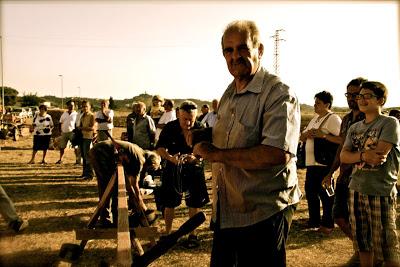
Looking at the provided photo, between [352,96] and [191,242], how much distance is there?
2924 millimetres

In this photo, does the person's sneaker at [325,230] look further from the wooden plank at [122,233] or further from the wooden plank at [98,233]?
the wooden plank at [122,233]

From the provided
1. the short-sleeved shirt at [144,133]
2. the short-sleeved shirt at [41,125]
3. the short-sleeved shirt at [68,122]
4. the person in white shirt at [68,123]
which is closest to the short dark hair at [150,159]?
the short-sleeved shirt at [144,133]

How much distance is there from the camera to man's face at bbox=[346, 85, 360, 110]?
13.4 ft

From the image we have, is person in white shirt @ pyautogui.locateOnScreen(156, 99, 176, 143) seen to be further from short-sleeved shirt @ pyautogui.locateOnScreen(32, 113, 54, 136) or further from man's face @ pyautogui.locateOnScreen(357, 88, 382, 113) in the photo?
man's face @ pyautogui.locateOnScreen(357, 88, 382, 113)

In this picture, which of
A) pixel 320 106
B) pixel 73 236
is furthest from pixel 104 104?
pixel 320 106

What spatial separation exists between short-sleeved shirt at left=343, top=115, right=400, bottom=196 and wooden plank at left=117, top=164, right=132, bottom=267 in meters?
2.13

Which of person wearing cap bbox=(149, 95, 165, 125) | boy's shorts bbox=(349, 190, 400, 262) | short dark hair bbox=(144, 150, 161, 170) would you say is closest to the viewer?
boy's shorts bbox=(349, 190, 400, 262)

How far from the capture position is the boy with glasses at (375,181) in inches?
121

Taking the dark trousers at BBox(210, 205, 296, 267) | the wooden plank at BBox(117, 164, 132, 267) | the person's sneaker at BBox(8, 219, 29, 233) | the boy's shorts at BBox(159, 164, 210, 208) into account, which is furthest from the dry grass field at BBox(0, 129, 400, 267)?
the wooden plank at BBox(117, 164, 132, 267)

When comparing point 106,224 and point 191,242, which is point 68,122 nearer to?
point 106,224

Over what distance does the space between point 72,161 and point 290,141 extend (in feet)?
42.1

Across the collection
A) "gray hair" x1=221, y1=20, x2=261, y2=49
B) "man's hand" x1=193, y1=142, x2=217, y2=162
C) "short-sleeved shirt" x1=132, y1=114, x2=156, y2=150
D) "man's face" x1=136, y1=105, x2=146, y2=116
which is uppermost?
"gray hair" x1=221, y1=20, x2=261, y2=49

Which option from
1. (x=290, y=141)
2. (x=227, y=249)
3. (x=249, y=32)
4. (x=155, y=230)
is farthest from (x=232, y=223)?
(x=155, y=230)

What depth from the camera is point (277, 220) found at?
2025mm
